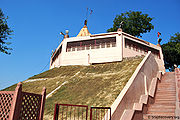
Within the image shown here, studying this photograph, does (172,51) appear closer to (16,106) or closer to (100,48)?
(100,48)

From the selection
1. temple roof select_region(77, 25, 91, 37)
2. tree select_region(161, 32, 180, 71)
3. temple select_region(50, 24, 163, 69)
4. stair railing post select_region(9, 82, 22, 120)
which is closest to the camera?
stair railing post select_region(9, 82, 22, 120)

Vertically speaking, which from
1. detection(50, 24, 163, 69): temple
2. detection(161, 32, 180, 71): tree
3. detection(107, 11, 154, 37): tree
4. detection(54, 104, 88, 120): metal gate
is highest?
detection(107, 11, 154, 37): tree

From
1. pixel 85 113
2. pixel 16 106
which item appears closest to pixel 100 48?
pixel 85 113

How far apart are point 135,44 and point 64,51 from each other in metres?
10.2

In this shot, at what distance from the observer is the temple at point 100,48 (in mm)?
21250

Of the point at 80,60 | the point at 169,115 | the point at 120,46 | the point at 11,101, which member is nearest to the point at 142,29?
the point at 120,46

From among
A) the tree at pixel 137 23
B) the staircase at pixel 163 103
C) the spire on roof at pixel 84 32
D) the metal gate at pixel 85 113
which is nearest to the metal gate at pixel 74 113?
the metal gate at pixel 85 113

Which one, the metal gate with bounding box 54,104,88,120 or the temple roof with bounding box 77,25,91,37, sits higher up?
the temple roof with bounding box 77,25,91,37

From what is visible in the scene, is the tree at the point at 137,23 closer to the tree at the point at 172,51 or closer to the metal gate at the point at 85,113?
the tree at the point at 172,51

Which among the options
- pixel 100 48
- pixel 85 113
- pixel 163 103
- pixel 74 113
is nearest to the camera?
pixel 74 113

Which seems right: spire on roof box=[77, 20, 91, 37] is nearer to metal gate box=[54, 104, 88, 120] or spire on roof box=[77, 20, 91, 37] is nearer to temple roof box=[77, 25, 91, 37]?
temple roof box=[77, 25, 91, 37]

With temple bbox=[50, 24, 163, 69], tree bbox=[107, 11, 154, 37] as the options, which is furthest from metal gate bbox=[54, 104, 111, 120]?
tree bbox=[107, 11, 154, 37]

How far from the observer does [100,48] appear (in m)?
22.2

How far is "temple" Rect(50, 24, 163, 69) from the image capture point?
21.2 meters
